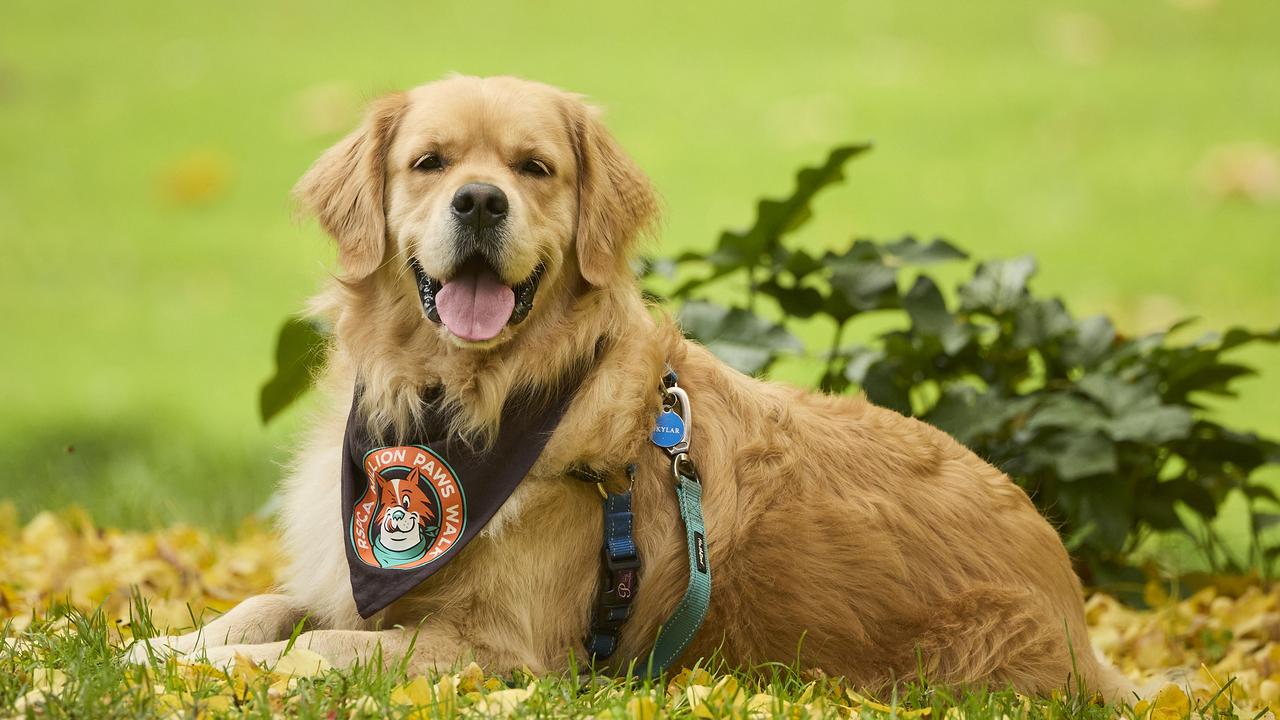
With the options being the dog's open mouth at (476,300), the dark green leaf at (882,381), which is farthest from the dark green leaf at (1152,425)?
the dog's open mouth at (476,300)

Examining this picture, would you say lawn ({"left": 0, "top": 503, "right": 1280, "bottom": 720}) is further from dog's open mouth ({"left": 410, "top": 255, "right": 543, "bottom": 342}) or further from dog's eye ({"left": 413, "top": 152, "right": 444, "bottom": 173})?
dog's eye ({"left": 413, "top": 152, "right": 444, "bottom": 173})

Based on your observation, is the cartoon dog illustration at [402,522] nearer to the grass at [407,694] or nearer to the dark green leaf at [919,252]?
the grass at [407,694]

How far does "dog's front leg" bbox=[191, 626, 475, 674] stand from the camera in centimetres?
295

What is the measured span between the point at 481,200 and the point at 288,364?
191 cm

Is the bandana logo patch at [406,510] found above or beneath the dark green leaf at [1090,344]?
above

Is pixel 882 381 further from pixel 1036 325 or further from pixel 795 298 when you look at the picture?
pixel 1036 325

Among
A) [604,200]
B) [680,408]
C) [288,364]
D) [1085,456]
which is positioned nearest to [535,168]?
[604,200]

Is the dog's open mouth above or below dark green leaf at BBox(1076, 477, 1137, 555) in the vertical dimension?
above

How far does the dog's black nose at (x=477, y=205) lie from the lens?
314cm

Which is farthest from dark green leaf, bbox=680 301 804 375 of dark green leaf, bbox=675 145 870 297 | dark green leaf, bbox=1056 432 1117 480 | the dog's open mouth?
the dog's open mouth

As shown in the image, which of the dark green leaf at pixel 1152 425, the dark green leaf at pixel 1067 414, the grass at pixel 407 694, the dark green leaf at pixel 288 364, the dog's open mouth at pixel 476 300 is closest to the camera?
the grass at pixel 407 694

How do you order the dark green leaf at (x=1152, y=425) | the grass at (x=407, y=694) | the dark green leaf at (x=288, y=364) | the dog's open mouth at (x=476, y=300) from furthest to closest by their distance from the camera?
the dark green leaf at (x=288, y=364) → the dark green leaf at (x=1152, y=425) → the dog's open mouth at (x=476, y=300) → the grass at (x=407, y=694)

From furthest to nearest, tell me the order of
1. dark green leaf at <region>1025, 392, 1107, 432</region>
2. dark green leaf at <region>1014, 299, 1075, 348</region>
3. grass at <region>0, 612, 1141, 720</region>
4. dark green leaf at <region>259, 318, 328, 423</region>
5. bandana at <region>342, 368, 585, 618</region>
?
1. dark green leaf at <region>1014, 299, 1075, 348</region>
2. dark green leaf at <region>259, 318, 328, 423</region>
3. dark green leaf at <region>1025, 392, 1107, 432</region>
4. bandana at <region>342, 368, 585, 618</region>
5. grass at <region>0, 612, 1141, 720</region>

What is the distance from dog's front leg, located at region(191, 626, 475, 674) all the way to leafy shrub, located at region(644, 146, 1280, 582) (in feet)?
6.53
